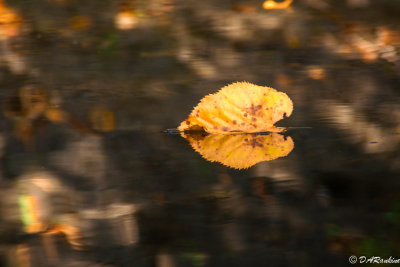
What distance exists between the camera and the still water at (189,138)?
146cm

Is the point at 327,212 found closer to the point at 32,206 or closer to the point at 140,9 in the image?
the point at 32,206

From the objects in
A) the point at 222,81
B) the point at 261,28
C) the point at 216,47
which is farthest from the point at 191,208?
the point at 261,28

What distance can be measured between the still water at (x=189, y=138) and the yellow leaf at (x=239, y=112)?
0.04m

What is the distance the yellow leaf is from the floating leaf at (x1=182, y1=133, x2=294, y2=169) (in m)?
0.04

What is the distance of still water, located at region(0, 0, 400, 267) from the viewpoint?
1462 mm

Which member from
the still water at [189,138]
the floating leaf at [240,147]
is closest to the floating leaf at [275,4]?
the still water at [189,138]

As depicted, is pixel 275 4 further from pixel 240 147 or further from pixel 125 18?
pixel 240 147

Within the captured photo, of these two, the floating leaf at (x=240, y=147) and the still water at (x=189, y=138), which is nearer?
the still water at (x=189, y=138)

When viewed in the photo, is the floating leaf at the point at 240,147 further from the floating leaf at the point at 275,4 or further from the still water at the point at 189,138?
the floating leaf at the point at 275,4

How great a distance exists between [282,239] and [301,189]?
0.67 ft

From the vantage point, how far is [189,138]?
184 cm

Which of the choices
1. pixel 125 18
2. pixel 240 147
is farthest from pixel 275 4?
pixel 240 147

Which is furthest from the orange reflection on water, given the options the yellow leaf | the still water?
the yellow leaf

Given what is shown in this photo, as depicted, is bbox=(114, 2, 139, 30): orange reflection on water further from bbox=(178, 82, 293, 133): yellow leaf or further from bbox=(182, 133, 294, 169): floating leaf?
bbox=(182, 133, 294, 169): floating leaf
